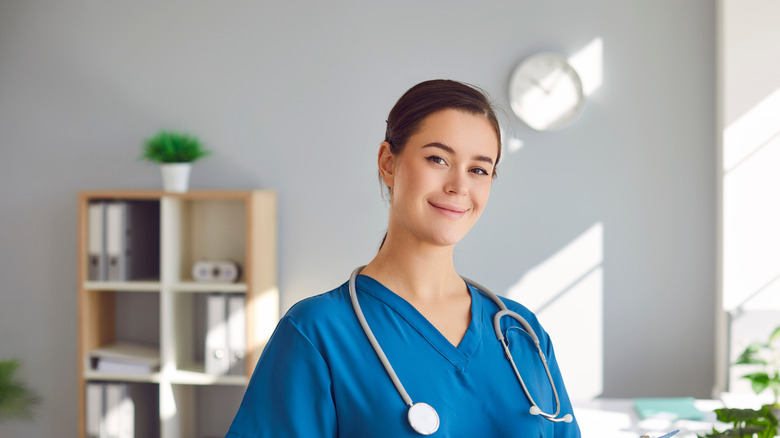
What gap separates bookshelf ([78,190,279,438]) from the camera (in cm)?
264

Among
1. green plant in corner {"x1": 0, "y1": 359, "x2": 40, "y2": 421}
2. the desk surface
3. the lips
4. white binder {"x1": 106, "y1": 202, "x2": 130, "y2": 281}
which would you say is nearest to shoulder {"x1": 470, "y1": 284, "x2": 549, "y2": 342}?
the lips

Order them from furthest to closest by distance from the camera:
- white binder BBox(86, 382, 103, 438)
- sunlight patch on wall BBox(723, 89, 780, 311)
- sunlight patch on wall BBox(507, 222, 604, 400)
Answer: sunlight patch on wall BBox(507, 222, 604, 400), white binder BBox(86, 382, 103, 438), sunlight patch on wall BBox(723, 89, 780, 311)

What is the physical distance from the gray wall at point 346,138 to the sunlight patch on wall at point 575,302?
4 centimetres

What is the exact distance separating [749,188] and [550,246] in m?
0.79

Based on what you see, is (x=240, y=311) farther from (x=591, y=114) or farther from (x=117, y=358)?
(x=591, y=114)

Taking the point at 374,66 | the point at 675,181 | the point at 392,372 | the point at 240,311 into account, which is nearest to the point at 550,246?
the point at 675,181

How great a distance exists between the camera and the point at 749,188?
2.60 metres

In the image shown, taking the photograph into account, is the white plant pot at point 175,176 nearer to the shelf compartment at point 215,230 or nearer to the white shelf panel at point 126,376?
the shelf compartment at point 215,230

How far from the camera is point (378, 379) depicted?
2.95 ft

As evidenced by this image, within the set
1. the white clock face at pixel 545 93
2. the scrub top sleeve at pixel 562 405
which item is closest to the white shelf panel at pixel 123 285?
the white clock face at pixel 545 93

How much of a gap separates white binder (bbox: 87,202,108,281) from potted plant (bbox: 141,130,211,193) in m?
0.27

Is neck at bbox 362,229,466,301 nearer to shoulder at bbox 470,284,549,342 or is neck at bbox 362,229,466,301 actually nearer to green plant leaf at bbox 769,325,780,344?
shoulder at bbox 470,284,549,342

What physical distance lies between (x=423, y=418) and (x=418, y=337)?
13 cm

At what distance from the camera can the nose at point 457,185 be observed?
0.94 m
